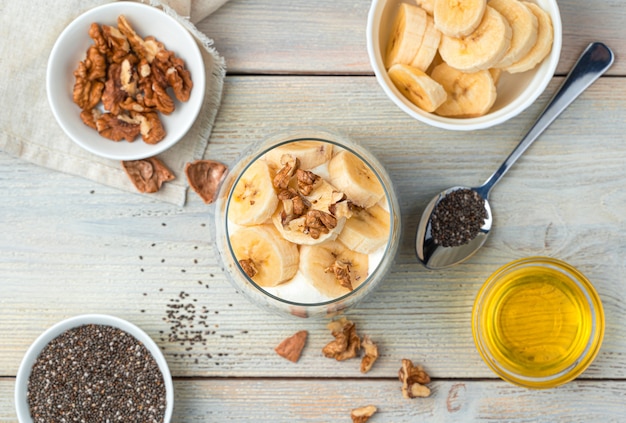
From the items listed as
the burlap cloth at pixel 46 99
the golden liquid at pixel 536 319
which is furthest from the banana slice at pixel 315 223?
the golden liquid at pixel 536 319

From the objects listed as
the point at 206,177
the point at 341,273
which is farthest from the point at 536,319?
the point at 206,177

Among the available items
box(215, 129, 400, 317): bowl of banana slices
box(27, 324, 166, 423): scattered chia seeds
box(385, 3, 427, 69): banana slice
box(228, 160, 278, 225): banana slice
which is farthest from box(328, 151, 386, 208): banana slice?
box(27, 324, 166, 423): scattered chia seeds

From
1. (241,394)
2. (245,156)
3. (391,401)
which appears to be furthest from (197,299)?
(391,401)

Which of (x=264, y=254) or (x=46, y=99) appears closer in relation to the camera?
(x=264, y=254)

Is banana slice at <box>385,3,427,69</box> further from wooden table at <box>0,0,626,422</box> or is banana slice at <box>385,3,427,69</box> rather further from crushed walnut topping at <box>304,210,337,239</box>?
crushed walnut topping at <box>304,210,337,239</box>

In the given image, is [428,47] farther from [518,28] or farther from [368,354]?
[368,354]

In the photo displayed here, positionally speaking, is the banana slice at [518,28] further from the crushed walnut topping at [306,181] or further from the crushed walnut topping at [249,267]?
the crushed walnut topping at [249,267]
